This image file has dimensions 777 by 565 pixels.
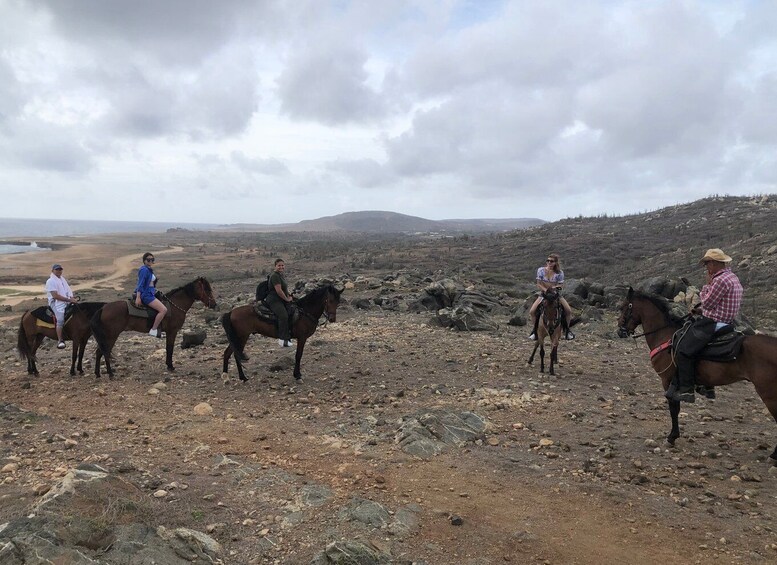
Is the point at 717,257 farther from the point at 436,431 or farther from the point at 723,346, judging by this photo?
the point at 436,431

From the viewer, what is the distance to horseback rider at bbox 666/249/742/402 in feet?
22.2

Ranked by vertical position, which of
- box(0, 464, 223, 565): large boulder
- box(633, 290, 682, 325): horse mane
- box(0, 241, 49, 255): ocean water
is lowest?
box(0, 241, 49, 255): ocean water

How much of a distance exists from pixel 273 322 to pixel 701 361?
7.94 m

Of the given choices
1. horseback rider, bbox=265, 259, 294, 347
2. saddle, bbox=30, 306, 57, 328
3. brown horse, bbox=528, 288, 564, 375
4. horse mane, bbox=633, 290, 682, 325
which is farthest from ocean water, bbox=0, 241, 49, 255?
horse mane, bbox=633, 290, 682, 325

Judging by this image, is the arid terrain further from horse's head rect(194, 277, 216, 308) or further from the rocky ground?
horse's head rect(194, 277, 216, 308)

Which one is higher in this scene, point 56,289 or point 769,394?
point 56,289

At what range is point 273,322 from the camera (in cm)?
1101

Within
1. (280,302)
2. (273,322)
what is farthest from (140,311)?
(280,302)

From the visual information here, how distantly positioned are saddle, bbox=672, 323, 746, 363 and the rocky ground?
1.31 meters

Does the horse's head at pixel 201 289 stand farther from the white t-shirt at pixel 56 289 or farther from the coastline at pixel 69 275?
the coastline at pixel 69 275

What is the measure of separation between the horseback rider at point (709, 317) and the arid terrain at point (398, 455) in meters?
0.94

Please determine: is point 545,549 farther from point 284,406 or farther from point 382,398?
point 284,406

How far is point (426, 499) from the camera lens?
5684 millimetres

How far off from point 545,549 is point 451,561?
937 mm
